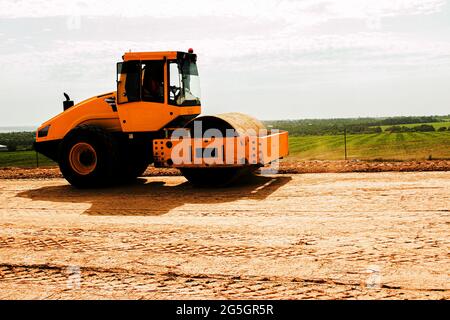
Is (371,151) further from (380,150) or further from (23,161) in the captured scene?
(23,161)

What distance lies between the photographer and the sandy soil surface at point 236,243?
592 centimetres

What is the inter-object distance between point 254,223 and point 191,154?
4309 millimetres

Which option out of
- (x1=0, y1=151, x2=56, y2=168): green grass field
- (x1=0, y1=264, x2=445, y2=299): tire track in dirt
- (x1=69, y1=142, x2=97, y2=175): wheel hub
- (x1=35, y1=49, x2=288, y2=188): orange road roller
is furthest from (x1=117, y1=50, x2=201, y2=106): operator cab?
(x1=0, y1=151, x2=56, y2=168): green grass field

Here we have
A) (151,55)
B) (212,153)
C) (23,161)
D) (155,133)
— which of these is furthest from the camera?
(23,161)

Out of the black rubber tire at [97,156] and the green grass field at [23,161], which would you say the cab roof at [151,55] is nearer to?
the black rubber tire at [97,156]

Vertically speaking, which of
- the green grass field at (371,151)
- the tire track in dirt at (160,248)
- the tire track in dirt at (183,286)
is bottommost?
the green grass field at (371,151)

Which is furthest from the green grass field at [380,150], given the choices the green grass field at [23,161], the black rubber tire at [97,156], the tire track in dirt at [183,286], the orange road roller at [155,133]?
the green grass field at [23,161]

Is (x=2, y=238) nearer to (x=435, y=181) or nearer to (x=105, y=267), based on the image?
(x=105, y=267)

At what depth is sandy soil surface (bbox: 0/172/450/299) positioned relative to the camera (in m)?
5.92

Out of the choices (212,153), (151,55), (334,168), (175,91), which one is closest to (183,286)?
(212,153)

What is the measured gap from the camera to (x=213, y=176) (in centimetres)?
1361

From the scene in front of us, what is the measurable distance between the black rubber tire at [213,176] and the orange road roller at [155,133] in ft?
Result: 0.07

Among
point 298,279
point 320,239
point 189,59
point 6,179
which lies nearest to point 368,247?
point 320,239

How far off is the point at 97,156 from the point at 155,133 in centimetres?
148
